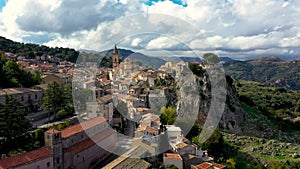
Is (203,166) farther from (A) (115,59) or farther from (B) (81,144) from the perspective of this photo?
(A) (115,59)

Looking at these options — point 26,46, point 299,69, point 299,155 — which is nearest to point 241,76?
point 299,69

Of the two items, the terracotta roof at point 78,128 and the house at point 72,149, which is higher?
the terracotta roof at point 78,128

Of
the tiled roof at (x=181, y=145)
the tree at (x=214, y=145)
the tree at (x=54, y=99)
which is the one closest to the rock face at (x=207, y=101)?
the tree at (x=214, y=145)

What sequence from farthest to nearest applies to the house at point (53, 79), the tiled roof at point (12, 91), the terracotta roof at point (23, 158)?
the house at point (53, 79)
the tiled roof at point (12, 91)
the terracotta roof at point (23, 158)

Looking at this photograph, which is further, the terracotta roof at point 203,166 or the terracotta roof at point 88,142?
the terracotta roof at point 203,166

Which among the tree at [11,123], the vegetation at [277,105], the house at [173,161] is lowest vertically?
the vegetation at [277,105]

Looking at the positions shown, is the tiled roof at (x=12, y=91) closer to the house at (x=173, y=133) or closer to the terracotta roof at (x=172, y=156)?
the house at (x=173, y=133)

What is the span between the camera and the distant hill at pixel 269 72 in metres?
137

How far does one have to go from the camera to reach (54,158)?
56.5 ft

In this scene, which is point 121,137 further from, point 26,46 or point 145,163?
point 26,46

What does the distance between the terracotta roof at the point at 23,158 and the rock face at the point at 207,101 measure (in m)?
19.2

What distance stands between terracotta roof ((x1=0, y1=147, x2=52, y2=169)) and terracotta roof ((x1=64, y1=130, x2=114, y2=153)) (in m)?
1.69

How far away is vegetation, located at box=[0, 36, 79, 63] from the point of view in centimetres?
7238

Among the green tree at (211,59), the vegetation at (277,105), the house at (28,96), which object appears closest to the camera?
the house at (28,96)
